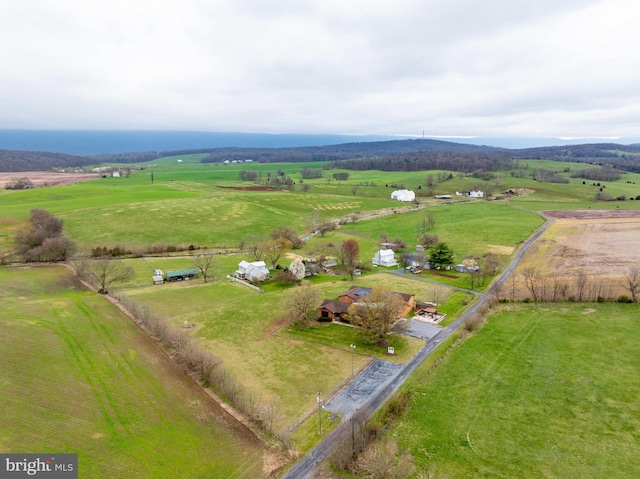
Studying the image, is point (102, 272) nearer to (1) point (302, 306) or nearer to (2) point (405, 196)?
(1) point (302, 306)

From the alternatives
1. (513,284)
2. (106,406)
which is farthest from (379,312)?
(513,284)

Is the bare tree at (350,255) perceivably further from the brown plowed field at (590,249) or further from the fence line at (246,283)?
the brown plowed field at (590,249)

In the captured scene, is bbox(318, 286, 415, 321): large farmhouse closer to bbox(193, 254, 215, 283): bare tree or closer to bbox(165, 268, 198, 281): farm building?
bbox(193, 254, 215, 283): bare tree

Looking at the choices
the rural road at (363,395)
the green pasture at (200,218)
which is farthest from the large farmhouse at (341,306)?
the green pasture at (200,218)

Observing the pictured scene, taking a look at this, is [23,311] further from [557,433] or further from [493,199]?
[493,199]

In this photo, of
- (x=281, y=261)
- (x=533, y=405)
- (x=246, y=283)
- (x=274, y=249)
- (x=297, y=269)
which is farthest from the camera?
(x=281, y=261)
